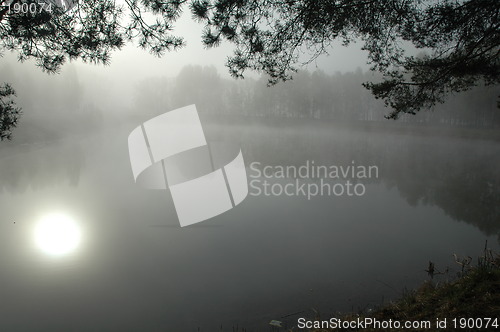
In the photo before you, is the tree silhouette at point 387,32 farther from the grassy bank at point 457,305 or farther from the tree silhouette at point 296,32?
the grassy bank at point 457,305

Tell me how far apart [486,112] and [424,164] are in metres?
27.2

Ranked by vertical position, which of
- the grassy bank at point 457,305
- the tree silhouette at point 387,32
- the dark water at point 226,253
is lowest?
the dark water at point 226,253

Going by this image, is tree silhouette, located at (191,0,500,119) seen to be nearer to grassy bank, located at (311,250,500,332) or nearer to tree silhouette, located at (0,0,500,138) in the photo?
tree silhouette, located at (0,0,500,138)

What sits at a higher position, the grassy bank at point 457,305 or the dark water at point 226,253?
the grassy bank at point 457,305

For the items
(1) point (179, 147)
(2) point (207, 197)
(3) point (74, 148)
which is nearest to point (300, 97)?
(1) point (179, 147)

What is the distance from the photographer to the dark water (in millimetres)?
6090

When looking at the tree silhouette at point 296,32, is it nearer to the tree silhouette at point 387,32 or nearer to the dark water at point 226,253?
the tree silhouette at point 387,32

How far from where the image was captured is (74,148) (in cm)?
3062

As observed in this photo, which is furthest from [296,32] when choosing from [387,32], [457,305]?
[457,305]

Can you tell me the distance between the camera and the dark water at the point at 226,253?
20.0ft

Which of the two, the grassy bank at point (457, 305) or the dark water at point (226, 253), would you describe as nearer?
the grassy bank at point (457, 305)

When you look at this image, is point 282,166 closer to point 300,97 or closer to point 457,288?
point 457,288

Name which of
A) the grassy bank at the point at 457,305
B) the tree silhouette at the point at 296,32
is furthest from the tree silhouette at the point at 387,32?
the grassy bank at the point at 457,305

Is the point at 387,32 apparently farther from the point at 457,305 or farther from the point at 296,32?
the point at 457,305
